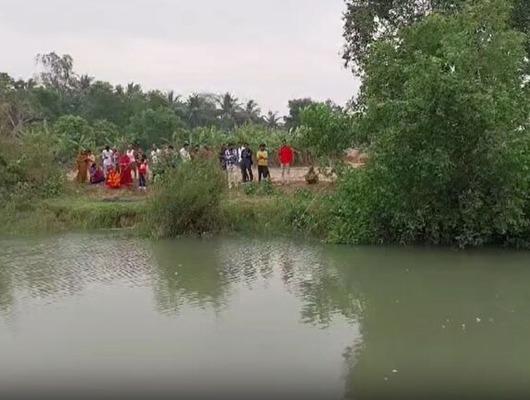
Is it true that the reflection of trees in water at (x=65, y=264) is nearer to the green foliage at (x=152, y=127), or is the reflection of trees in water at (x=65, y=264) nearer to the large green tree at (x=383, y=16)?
the large green tree at (x=383, y=16)

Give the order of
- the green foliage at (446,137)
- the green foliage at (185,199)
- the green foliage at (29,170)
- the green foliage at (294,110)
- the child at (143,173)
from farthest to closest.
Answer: the green foliage at (294,110)
the child at (143,173)
the green foliage at (29,170)
the green foliage at (185,199)
the green foliage at (446,137)

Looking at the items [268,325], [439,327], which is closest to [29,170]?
[268,325]

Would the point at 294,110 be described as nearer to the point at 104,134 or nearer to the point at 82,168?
the point at 104,134

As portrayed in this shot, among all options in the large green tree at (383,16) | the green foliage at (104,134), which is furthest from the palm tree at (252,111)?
the large green tree at (383,16)

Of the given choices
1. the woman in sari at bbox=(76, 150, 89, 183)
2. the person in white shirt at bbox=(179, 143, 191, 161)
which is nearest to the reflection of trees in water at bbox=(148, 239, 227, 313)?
the person in white shirt at bbox=(179, 143, 191, 161)

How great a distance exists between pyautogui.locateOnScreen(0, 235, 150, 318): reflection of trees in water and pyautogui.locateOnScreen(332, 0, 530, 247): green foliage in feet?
15.5

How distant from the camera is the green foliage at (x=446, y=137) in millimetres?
13141

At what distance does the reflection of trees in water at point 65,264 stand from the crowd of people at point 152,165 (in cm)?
349

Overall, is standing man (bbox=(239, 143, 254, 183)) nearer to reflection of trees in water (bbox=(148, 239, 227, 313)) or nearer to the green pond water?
reflection of trees in water (bbox=(148, 239, 227, 313))

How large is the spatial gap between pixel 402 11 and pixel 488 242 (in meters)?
9.58

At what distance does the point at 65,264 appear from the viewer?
12953 millimetres

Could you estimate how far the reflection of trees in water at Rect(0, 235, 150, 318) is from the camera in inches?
431

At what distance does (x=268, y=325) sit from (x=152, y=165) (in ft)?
38.3

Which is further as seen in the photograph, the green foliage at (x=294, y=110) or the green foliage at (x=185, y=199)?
the green foliage at (x=294, y=110)
